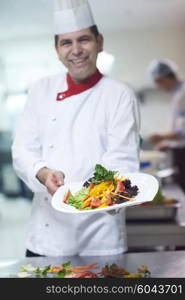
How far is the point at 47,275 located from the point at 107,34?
0.68 metres

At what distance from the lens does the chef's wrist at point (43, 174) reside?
5.16ft

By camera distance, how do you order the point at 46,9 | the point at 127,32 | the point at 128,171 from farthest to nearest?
the point at 127,32 < the point at 46,9 < the point at 128,171

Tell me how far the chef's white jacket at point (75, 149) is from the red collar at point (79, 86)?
0.01 metres

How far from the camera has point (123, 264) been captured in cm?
156

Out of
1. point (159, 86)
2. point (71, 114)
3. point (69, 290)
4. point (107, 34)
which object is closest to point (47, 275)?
point (69, 290)

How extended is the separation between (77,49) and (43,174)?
0.33 m

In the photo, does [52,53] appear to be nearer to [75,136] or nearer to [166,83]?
[75,136]

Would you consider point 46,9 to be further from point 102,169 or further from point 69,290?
point 69,290

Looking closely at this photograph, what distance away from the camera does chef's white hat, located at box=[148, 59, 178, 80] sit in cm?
238

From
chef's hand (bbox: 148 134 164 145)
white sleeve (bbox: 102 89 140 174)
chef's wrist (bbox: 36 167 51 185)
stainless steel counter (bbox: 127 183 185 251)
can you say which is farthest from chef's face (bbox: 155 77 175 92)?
chef's wrist (bbox: 36 167 51 185)

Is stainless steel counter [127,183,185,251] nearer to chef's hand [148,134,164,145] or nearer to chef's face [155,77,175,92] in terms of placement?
chef's hand [148,134,164,145]

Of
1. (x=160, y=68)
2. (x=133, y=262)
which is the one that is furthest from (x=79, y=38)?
(x=160, y=68)

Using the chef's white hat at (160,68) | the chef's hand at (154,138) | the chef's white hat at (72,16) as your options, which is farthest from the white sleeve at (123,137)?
the chef's hand at (154,138)

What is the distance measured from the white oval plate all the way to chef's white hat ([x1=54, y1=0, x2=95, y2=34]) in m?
0.42
